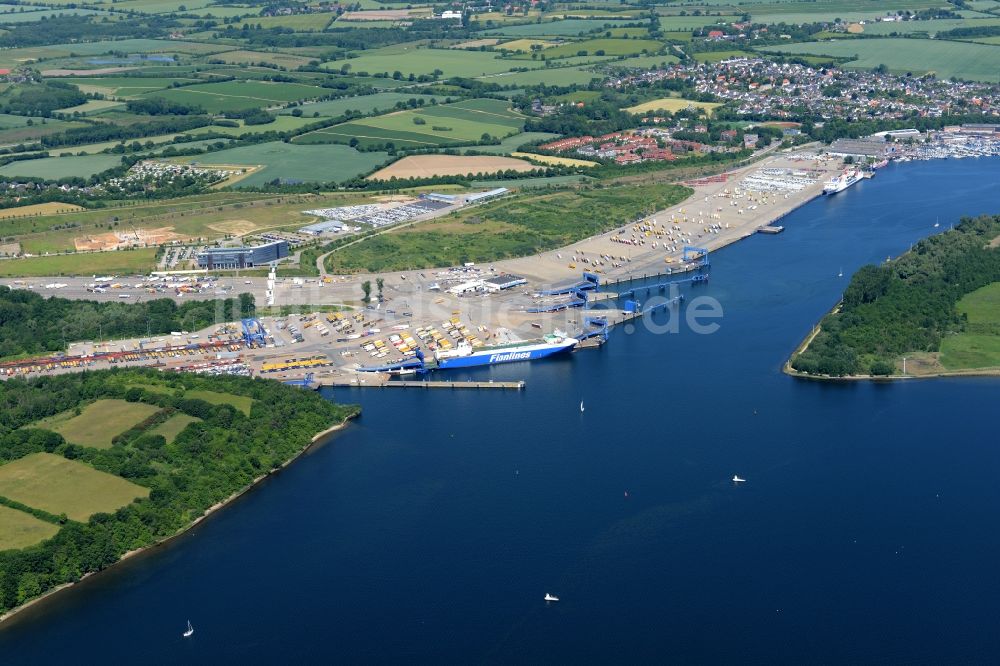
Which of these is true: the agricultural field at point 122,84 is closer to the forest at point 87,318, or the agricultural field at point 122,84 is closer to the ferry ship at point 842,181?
the forest at point 87,318

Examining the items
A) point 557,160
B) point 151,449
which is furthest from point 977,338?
point 557,160

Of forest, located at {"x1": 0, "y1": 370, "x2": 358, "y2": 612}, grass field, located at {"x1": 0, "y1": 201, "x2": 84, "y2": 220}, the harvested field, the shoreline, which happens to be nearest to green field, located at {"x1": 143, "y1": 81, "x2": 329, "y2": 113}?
the harvested field

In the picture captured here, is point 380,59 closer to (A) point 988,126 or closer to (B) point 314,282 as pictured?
(A) point 988,126

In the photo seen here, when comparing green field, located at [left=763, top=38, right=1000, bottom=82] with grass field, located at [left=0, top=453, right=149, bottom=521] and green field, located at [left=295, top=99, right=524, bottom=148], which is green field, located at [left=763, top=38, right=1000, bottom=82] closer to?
green field, located at [left=295, top=99, right=524, bottom=148]

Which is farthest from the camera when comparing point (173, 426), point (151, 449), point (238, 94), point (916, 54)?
point (916, 54)

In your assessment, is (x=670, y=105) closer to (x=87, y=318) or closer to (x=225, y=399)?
(x=87, y=318)

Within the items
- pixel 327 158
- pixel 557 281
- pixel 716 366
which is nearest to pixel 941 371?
pixel 716 366

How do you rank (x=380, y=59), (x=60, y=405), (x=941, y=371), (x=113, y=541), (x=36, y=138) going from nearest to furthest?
1. (x=113, y=541)
2. (x=60, y=405)
3. (x=941, y=371)
4. (x=36, y=138)
5. (x=380, y=59)
